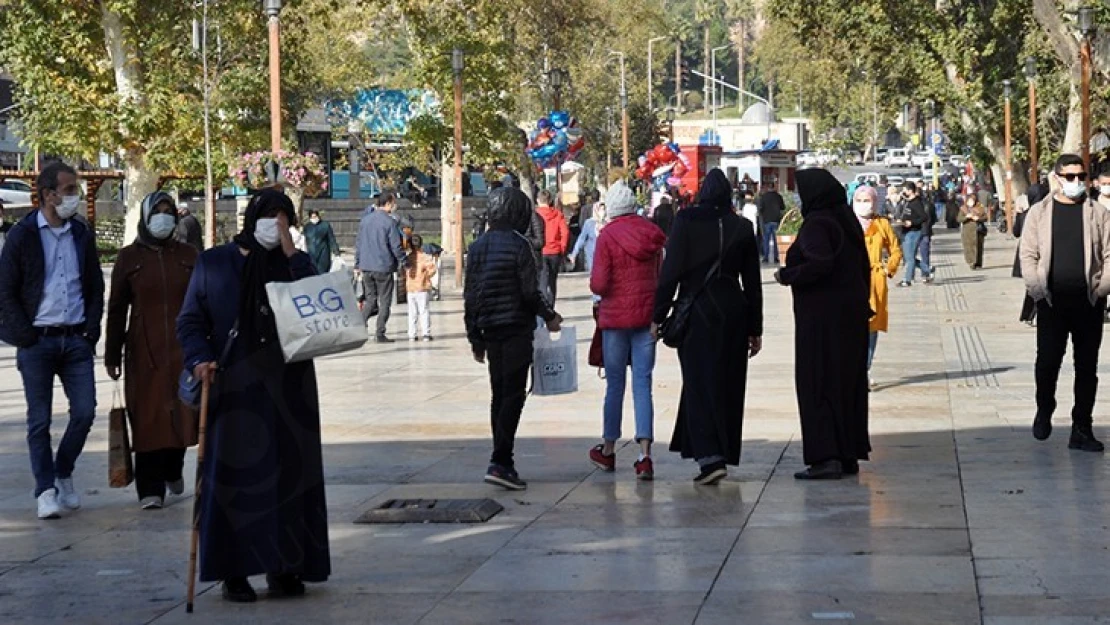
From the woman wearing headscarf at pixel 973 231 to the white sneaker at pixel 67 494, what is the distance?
2781 cm

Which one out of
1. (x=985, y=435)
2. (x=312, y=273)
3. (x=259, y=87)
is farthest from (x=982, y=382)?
(x=259, y=87)

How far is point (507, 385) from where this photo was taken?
35.6ft

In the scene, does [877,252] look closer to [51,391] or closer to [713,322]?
[713,322]

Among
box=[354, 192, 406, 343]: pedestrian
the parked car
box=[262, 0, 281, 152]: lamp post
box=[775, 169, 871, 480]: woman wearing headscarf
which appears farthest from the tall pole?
the parked car

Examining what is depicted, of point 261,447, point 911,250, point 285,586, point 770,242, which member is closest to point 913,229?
point 911,250

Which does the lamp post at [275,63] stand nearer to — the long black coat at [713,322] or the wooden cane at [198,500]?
the long black coat at [713,322]

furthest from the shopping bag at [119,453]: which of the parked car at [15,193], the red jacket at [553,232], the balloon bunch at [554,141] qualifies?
the parked car at [15,193]

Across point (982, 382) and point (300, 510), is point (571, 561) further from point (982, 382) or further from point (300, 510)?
point (982, 382)

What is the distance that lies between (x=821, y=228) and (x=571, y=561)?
305 cm

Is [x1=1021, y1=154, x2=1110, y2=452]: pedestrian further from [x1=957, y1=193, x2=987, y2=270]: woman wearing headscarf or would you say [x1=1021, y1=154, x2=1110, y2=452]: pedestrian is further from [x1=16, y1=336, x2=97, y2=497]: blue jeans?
[x1=957, y1=193, x2=987, y2=270]: woman wearing headscarf

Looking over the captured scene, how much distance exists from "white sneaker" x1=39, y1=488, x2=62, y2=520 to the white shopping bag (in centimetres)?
258

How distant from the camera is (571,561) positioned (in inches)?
339

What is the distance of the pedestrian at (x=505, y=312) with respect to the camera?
10.8 meters

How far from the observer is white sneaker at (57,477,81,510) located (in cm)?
1028
